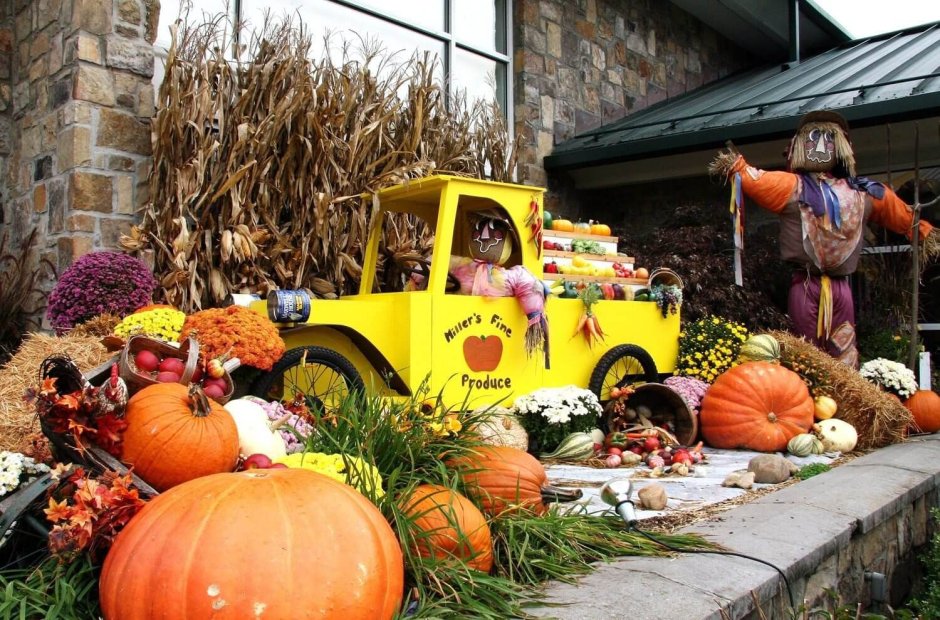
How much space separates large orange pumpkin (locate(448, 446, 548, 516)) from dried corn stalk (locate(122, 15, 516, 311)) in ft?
8.36

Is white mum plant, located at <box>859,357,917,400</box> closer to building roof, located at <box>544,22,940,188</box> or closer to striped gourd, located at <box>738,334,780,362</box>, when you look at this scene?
striped gourd, located at <box>738,334,780,362</box>

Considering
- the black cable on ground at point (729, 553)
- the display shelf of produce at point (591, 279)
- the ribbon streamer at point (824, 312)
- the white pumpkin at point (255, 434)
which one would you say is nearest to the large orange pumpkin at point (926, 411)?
the ribbon streamer at point (824, 312)

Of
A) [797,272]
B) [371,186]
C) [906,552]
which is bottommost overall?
[906,552]

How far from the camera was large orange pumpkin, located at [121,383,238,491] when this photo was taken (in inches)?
95.5

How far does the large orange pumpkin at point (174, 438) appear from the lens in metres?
2.43

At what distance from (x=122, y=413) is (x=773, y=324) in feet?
20.8

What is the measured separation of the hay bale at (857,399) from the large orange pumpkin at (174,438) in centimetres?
448

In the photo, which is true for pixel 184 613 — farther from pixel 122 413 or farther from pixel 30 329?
pixel 30 329

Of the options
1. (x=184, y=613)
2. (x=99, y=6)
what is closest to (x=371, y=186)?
(x=99, y=6)

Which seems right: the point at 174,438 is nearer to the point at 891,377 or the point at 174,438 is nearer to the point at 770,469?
the point at 770,469

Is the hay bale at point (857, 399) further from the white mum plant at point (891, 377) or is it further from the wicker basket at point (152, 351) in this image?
the wicker basket at point (152, 351)

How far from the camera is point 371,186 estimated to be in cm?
606

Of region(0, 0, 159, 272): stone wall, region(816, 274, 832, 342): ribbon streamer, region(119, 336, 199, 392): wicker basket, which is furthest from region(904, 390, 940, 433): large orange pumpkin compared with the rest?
region(0, 0, 159, 272): stone wall

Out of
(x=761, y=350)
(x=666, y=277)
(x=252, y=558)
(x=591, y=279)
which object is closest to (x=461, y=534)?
(x=252, y=558)
